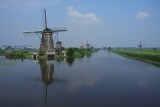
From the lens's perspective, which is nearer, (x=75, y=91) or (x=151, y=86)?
(x=75, y=91)

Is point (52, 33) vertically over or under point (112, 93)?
over

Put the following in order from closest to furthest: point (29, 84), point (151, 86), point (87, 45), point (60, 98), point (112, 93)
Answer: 1. point (60, 98)
2. point (112, 93)
3. point (151, 86)
4. point (29, 84)
5. point (87, 45)

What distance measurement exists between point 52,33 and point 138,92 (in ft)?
125

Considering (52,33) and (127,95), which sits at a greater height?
(52,33)

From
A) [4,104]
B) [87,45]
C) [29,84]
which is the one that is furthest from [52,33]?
[87,45]

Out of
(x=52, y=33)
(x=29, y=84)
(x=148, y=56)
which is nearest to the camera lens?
(x=29, y=84)

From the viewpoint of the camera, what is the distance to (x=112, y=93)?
15.2m

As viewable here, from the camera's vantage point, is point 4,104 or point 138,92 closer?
point 4,104

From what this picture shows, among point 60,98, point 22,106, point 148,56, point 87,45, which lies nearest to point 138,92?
point 60,98

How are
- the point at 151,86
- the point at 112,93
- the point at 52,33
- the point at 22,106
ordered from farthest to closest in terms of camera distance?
the point at 52,33 → the point at 151,86 → the point at 112,93 → the point at 22,106

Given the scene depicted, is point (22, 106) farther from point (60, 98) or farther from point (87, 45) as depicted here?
point (87, 45)

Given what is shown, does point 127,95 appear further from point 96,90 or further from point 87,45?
point 87,45

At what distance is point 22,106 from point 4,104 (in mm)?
1108

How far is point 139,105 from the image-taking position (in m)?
12.3
